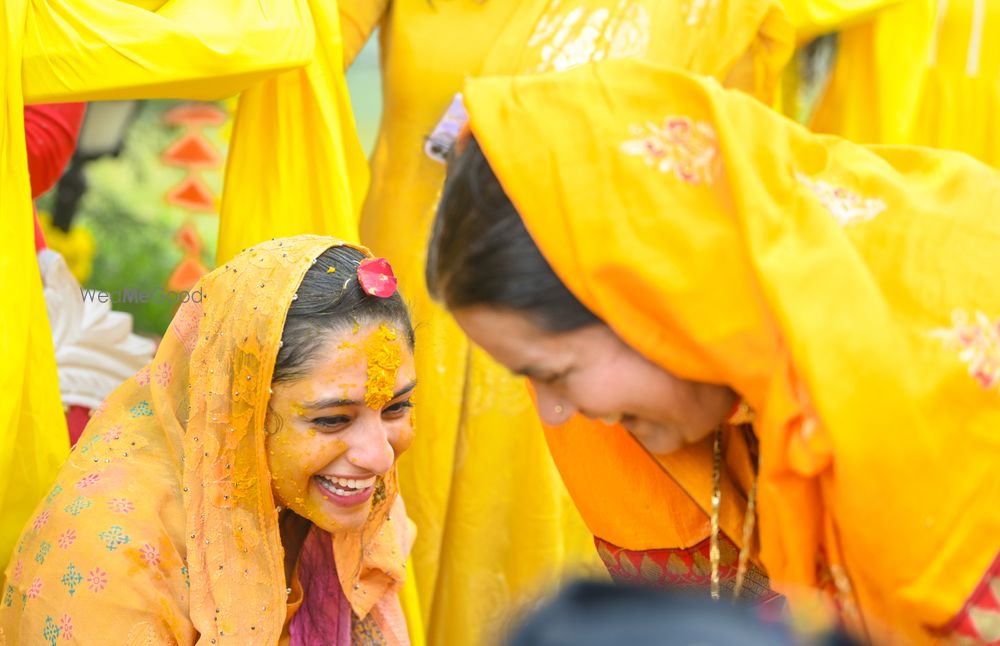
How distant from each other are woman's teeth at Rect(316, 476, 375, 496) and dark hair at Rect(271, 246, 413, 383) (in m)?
0.17

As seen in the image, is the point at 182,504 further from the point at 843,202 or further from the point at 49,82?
the point at 843,202

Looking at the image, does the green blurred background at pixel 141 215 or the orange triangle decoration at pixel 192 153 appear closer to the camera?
the green blurred background at pixel 141 215

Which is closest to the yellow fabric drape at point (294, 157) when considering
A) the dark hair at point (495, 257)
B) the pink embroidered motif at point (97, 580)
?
the pink embroidered motif at point (97, 580)

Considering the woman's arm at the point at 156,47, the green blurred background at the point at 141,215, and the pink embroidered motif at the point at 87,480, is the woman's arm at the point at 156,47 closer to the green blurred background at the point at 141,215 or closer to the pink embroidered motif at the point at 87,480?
the pink embroidered motif at the point at 87,480

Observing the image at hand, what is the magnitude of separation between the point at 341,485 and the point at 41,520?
43 centimetres

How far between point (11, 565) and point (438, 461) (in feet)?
3.08

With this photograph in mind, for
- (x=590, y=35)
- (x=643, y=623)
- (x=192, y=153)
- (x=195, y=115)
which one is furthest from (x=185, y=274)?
(x=643, y=623)

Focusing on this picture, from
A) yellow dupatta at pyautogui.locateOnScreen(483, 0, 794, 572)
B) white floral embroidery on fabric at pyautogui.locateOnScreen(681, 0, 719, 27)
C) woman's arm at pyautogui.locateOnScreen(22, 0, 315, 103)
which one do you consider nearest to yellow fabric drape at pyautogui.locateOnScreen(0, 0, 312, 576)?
woman's arm at pyautogui.locateOnScreen(22, 0, 315, 103)

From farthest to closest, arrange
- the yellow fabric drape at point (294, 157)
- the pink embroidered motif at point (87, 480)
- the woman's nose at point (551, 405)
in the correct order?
the yellow fabric drape at point (294, 157), the pink embroidered motif at point (87, 480), the woman's nose at point (551, 405)

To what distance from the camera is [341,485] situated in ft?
6.50

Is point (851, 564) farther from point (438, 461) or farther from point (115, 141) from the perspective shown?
point (115, 141)

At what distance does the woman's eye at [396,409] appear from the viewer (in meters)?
2.04

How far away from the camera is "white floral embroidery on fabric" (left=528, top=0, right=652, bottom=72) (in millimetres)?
2492

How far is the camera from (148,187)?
13.0 ft
